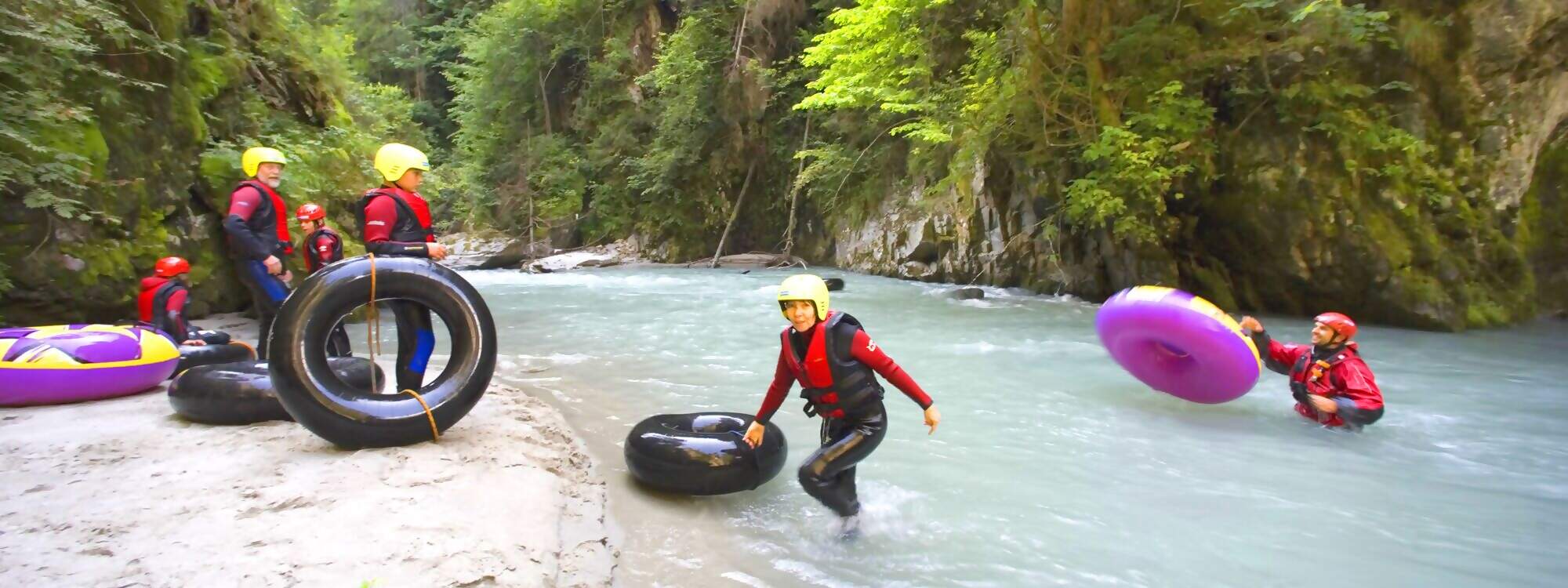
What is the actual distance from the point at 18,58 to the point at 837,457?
6.55 m

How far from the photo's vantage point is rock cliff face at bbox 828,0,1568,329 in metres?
9.24

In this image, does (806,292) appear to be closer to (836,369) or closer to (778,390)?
(836,369)

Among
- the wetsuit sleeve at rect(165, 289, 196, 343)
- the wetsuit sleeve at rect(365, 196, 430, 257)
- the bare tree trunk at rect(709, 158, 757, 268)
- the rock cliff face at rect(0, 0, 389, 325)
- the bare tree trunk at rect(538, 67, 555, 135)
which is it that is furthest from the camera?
the bare tree trunk at rect(538, 67, 555, 135)

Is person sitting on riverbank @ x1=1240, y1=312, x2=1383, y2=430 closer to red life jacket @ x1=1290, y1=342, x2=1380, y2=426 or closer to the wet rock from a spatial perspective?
red life jacket @ x1=1290, y1=342, x2=1380, y2=426

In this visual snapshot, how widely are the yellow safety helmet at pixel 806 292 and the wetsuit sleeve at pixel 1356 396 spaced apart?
12.4ft

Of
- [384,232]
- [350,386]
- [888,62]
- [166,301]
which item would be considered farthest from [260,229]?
[888,62]

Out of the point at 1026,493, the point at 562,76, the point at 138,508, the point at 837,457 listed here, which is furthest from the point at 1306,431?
the point at 562,76

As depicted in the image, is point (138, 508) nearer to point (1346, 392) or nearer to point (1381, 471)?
point (1381, 471)

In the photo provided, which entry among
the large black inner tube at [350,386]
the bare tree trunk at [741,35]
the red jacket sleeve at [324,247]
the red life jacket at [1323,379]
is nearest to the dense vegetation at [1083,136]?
the red jacket sleeve at [324,247]

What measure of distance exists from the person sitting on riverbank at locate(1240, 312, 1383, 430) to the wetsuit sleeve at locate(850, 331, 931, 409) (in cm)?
310

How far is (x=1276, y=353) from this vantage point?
5.61 meters

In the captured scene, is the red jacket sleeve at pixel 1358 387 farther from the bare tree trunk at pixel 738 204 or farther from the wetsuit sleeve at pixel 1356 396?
the bare tree trunk at pixel 738 204

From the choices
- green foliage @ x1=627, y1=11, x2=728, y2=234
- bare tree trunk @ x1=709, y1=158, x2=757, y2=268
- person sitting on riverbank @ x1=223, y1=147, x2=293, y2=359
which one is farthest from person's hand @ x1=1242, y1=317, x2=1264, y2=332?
green foliage @ x1=627, y1=11, x2=728, y2=234

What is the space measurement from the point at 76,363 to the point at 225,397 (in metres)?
1.17
